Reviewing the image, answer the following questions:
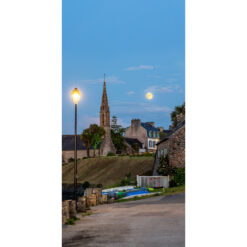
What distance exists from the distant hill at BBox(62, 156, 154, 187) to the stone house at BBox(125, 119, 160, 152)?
45.1 feet

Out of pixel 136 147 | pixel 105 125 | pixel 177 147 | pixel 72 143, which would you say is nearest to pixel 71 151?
pixel 72 143

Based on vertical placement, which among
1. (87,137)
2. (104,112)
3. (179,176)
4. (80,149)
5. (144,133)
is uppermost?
(104,112)

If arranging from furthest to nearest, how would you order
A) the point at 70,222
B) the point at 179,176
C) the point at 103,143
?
the point at 103,143 → the point at 179,176 → the point at 70,222

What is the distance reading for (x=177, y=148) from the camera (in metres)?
17.8

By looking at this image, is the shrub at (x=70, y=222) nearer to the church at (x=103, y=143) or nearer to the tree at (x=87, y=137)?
the church at (x=103, y=143)

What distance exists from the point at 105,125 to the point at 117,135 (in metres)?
2.54

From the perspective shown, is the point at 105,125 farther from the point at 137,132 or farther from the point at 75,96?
the point at 75,96

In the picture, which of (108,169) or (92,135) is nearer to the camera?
(108,169)

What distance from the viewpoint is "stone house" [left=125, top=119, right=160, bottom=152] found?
5238cm
